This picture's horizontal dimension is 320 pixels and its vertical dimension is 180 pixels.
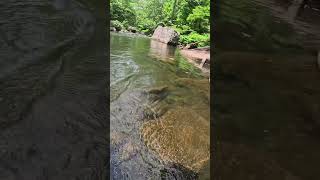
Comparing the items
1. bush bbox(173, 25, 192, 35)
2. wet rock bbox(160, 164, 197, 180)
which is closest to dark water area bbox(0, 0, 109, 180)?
wet rock bbox(160, 164, 197, 180)

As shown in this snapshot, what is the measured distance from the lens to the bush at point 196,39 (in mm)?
9960

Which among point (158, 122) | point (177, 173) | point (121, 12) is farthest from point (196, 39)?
point (177, 173)

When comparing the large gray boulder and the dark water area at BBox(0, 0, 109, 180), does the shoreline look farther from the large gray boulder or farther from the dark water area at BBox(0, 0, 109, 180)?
the dark water area at BBox(0, 0, 109, 180)

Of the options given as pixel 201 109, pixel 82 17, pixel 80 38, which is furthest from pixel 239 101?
pixel 82 17

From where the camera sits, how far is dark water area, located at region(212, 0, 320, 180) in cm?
323

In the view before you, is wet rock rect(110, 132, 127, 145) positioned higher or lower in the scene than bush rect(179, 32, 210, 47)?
lower

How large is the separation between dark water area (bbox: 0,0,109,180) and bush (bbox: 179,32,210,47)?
3733 millimetres

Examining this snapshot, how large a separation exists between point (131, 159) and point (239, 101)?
6.06 feet

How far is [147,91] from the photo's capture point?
525cm

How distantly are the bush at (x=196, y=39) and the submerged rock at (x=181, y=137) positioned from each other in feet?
18.7

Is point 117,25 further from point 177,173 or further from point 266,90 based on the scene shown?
point 177,173

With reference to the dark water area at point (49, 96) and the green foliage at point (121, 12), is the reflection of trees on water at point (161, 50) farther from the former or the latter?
the green foliage at point (121, 12)

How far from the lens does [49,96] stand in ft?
13.2

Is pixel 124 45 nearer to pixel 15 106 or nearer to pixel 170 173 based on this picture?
pixel 15 106
